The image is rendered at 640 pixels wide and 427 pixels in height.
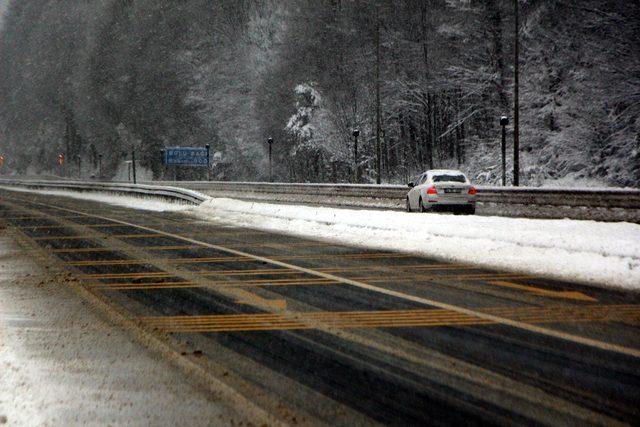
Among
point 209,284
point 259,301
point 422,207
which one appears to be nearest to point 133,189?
point 422,207

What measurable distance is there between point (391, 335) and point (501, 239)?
8261mm

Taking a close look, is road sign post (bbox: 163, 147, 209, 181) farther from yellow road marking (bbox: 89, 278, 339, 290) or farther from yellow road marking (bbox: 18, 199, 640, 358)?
yellow road marking (bbox: 89, 278, 339, 290)

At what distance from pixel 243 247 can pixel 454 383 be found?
10.1 m

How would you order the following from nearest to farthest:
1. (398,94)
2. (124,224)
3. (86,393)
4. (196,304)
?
(86,393) < (196,304) < (124,224) < (398,94)

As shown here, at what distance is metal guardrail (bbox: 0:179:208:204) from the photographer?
112ft

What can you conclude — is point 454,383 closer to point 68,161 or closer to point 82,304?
point 82,304

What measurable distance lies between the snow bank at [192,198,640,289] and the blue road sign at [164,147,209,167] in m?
38.3

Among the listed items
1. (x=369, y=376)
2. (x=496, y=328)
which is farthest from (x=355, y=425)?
(x=496, y=328)

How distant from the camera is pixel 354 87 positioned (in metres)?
52.6

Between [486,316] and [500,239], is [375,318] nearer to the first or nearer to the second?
[486,316]

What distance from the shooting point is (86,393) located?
464cm

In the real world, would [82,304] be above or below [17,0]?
below

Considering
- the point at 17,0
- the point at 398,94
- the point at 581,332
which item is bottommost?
the point at 581,332

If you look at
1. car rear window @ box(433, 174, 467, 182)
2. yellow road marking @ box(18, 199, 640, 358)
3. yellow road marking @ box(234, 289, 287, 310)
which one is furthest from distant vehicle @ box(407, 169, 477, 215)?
yellow road marking @ box(234, 289, 287, 310)
